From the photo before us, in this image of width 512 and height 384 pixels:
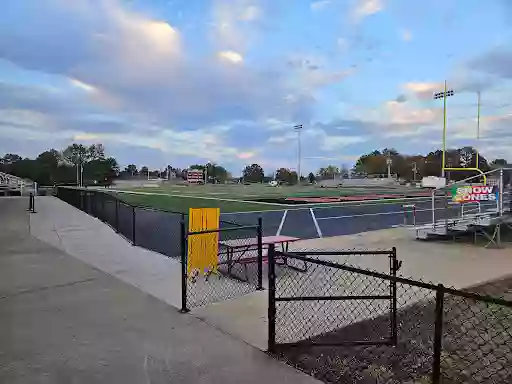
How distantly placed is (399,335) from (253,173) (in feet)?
511

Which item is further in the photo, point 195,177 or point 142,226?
point 195,177

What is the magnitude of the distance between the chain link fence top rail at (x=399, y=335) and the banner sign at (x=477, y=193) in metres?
Result: 7.06

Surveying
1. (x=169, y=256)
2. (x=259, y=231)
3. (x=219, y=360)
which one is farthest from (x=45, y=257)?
(x=219, y=360)

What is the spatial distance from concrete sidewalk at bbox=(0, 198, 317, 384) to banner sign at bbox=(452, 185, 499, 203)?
36.6 ft

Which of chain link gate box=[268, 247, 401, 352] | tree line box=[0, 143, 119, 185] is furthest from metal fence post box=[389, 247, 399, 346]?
tree line box=[0, 143, 119, 185]

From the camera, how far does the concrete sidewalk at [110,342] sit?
3.69 meters

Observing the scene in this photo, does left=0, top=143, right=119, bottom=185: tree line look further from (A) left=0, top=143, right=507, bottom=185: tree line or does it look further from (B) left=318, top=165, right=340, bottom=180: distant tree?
(B) left=318, top=165, right=340, bottom=180: distant tree

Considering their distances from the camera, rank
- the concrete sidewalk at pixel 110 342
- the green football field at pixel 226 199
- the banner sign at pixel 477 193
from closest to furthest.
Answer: the concrete sidewalk at pixel 110 342
the banner sign at pixel 477 193
the green football field at pixel 226 199

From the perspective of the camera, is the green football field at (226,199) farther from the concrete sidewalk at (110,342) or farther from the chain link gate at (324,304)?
the concrete sidewalk at (110,342)

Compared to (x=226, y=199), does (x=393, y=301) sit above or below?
above

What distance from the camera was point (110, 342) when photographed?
4.39 m

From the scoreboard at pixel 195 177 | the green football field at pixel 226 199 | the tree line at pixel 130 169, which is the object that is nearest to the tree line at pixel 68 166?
the tree line at pixel 130 169

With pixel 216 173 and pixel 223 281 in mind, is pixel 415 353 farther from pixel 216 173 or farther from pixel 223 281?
pixel 216 173

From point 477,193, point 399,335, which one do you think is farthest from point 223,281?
point 477,193
